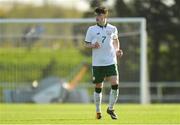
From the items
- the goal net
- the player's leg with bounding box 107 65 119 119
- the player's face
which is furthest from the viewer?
the goal net

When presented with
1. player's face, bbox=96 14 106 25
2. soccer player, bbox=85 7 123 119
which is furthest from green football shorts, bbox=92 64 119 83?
player's face, bbox=96 14 106 25

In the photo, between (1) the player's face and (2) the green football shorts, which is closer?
(1) the player's face

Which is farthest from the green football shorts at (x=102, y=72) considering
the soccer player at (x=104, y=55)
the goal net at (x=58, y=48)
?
the goal net at (x=58, y=48)

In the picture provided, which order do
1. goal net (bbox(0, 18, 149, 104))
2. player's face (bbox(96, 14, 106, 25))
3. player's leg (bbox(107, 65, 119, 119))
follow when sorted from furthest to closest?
goal net (bbox(0, 18, 149, 104)), player's leg (bbox(107, 65, 119, 119)), player's face (bbox(96, 14, 106, 25))

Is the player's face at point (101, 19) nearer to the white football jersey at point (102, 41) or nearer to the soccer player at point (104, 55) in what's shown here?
the soccer player at point (104, 55)

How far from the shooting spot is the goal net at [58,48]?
106ft

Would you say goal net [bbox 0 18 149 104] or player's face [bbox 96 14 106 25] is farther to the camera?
goal net [bbox 0 18 149 104]

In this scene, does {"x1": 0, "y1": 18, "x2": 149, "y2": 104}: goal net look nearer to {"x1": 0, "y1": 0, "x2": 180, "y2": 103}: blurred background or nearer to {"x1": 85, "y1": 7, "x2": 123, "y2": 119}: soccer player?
{"x1": 0, "y1": 0, "x2": 180, "y2": 103}: blurred background

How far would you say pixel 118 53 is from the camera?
17.8 m

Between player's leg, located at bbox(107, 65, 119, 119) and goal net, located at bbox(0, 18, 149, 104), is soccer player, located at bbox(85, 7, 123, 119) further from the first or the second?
goal net, located at bbox(0, 18, 149, 104)

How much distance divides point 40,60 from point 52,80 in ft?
26.0

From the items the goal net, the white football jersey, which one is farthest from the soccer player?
the goal net

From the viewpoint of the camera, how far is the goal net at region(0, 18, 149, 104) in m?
32.4

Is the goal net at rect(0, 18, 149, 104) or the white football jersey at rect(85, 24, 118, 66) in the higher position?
the white football jersey at rect(85, 24, 118, 66)
